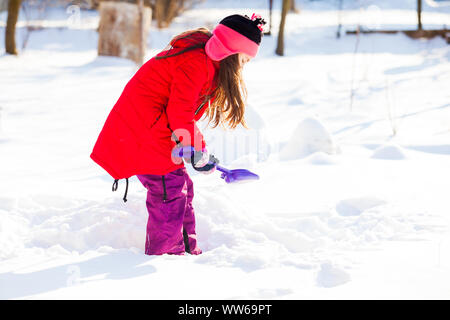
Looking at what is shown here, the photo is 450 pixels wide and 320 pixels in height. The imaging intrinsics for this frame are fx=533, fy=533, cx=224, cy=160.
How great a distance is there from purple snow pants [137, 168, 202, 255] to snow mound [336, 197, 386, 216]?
0.97m

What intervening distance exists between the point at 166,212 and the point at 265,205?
0.82 meters

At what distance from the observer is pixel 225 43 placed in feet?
7.42

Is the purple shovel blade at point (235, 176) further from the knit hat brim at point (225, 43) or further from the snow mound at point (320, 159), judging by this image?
the snow mound at point (320, 159)

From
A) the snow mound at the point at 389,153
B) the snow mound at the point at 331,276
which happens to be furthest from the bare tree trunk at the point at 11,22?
the snow mound at the point at 331,276

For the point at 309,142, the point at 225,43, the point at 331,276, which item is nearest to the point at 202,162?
the point at 225,43

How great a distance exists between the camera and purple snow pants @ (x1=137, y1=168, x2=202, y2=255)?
2.53 m

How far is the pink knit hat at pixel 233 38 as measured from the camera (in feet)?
7.43

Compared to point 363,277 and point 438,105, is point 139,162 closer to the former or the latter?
point 363,277

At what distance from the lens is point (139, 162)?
247 cm

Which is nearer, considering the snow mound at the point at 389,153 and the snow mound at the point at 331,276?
the snow mound at the point at 331,276

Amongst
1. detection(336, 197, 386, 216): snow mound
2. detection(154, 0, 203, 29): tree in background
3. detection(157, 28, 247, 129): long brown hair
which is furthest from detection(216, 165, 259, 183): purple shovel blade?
detection(154, 0, 203, 29): tree in background

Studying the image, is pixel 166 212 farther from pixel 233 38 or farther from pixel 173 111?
pixel 233 38
